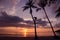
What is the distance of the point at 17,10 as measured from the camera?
9.06 m

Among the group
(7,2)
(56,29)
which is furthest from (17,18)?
(56,29)

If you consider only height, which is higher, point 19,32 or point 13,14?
point 13,14

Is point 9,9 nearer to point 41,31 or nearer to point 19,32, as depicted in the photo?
point 19,32

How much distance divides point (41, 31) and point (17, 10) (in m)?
1.44

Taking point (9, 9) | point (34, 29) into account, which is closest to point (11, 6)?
point (9, 9)

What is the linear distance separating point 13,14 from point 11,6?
370 millimetres

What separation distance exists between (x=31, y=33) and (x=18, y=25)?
0.69 metres

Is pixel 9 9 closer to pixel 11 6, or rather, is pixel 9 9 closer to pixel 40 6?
pixel 11 6

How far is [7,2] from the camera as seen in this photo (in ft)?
29.5

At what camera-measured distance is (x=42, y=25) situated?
909 cm

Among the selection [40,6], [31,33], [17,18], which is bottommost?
[31,33]

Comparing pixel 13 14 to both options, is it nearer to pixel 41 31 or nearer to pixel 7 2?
pixel 7 2

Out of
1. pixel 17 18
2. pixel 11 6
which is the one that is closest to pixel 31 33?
pixel 17 18

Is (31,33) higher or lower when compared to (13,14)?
lower
